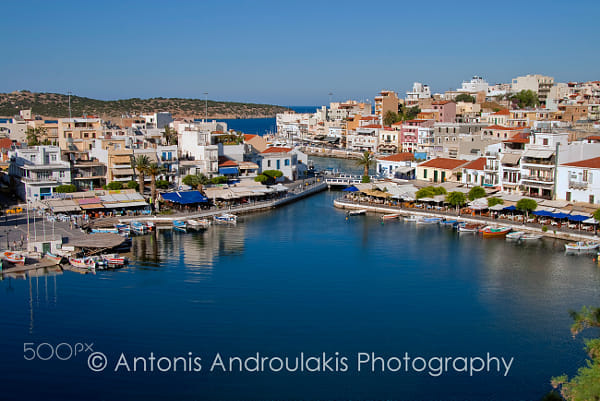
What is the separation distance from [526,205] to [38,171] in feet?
104

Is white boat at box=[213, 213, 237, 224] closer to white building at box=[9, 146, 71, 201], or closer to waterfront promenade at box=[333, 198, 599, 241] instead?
waterfront promenade at box=[333, 198, 599, 241]

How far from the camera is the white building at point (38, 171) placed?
40.1 metres

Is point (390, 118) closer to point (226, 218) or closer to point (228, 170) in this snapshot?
point (228, 170)

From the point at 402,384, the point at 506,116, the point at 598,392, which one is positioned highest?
the point at 506,116

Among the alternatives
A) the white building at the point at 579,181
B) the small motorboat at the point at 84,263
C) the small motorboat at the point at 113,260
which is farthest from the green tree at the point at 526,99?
the small motorboat at the point at 84,263

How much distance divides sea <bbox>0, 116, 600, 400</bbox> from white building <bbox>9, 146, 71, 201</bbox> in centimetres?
1172

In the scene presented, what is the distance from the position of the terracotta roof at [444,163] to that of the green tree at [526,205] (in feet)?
33.8

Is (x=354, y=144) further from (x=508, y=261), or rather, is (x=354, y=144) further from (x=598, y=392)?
(x=598, y=392)

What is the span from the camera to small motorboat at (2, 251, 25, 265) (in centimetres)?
2769

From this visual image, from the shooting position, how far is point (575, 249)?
3092 cm

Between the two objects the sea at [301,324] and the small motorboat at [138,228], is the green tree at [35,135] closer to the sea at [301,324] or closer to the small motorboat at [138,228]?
the small motorboat at [138,228]

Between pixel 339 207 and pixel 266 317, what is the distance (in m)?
23.3

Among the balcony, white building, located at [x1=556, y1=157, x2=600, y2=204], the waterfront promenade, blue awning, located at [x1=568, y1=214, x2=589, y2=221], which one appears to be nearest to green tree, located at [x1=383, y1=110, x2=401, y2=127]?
the waterfront promenade

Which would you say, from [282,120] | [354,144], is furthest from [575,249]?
[282,120]
